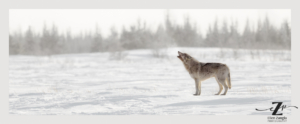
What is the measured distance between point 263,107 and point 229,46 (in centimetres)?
2356

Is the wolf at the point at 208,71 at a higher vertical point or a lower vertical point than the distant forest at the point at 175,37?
lower

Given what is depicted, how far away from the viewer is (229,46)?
89.4ft

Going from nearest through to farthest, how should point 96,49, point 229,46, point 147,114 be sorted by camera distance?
1. point 147,114
2. point 229,46
3. point 96,49

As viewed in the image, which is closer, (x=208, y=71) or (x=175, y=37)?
(x=208, y=71)

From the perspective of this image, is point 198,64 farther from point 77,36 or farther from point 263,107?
point 77,36

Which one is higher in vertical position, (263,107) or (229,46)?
(229,46)

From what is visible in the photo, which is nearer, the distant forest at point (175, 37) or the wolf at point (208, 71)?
the wolf at point (208, 71)

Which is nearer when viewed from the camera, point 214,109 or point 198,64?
point 214,109

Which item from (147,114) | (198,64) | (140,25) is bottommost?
(147,114)

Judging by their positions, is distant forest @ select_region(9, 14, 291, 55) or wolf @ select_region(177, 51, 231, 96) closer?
wolf @ select_region(177, 51, 231, 96)

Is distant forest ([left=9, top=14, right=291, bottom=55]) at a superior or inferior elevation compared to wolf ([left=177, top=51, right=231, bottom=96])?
superior

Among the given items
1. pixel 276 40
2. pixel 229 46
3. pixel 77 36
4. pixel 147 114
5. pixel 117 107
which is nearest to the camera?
pixel 147 114

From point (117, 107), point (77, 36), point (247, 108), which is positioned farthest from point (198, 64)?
point (77, 36)

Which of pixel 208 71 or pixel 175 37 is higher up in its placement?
pixel 175 37
